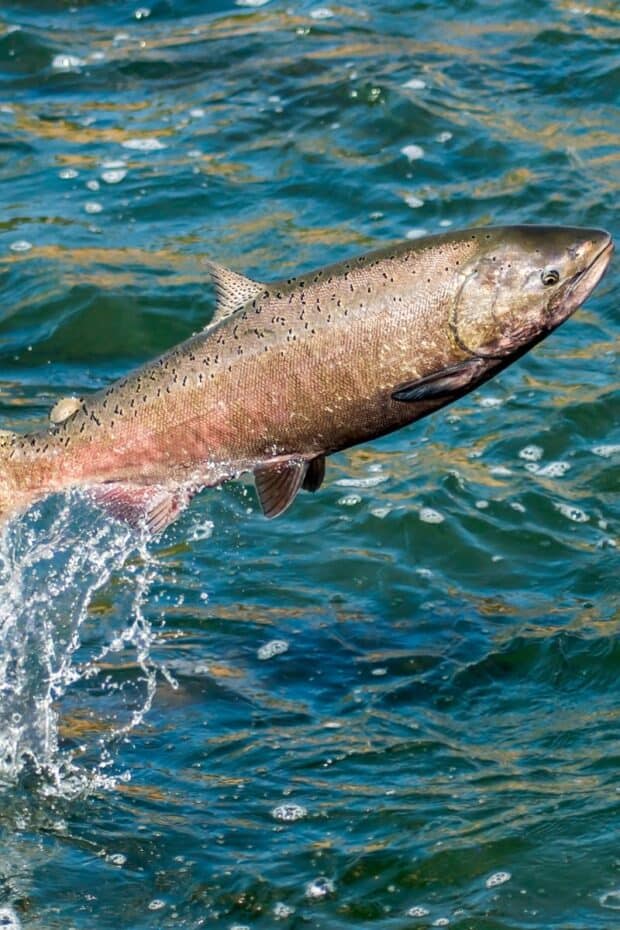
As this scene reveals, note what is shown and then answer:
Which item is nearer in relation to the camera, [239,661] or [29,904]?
[29,904]

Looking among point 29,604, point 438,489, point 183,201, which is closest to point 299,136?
point 183,201

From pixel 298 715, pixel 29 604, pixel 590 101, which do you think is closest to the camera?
pixel 298 715

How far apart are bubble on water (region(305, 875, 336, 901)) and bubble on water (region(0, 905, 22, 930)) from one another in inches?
33.1

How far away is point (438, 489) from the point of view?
7.99m

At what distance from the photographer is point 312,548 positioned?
7.57 metres

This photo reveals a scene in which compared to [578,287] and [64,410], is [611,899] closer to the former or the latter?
[578,287]

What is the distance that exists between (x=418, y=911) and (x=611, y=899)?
1.78 ft

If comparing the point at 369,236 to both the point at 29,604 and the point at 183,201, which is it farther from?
the point at 29,604

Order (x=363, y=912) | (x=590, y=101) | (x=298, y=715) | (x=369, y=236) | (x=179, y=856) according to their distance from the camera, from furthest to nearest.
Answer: (x=590, y=101)
(x=369, y=236)
(x=298, y=715)
(x=179, y=856)
(x=363, y=912)

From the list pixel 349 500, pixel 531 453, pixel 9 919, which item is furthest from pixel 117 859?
pixel 531 453

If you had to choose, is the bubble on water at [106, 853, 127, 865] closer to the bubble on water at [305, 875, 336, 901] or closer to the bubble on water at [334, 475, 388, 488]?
the bubble on water at [305, 875, 336, 901]

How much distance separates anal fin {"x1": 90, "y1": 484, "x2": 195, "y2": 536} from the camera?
5.45m

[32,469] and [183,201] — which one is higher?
[32,469]

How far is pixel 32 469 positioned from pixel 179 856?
1271 millimetres
